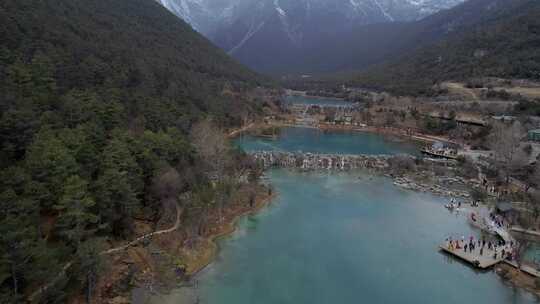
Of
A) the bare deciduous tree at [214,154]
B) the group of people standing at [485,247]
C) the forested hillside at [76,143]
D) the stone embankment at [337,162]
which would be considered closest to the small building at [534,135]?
the stone embankment at [337,162]

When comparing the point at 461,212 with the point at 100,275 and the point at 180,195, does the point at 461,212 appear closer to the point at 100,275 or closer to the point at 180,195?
the point at 180,195

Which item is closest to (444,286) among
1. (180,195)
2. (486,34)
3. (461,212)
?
(461,212)

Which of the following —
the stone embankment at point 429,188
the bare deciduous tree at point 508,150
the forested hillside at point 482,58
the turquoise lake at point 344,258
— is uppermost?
the forested hillside at point 482,58

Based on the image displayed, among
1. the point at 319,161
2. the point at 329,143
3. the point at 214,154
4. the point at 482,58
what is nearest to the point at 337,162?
the point at 319,161

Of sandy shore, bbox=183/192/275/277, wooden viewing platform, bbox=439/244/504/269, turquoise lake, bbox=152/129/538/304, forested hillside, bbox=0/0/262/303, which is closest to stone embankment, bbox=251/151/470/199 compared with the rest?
turquoise lake, bbox=152/129/538/304

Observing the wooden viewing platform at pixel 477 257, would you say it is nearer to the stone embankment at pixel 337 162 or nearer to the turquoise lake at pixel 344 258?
the turquoise lake at pixel 344 258

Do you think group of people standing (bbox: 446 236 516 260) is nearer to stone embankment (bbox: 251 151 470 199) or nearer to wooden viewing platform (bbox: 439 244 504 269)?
wooden viewing platform (bbox: 439 244 504 269)
